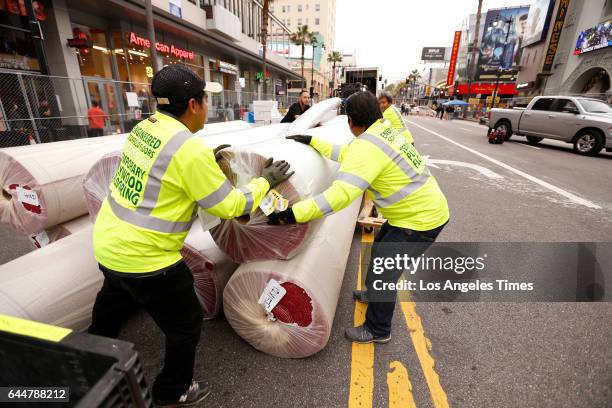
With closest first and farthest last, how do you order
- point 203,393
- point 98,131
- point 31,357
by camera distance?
point 31,357 → point 203,393 → point 98,131

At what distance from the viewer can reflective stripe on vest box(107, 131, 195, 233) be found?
148cm

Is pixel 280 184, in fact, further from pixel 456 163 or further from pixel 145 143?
pixel 456 163

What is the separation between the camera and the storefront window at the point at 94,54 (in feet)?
37.7

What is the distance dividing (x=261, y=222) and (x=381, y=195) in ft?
2.92

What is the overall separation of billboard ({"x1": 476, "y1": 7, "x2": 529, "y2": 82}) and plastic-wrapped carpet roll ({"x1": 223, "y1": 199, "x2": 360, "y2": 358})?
186 feet

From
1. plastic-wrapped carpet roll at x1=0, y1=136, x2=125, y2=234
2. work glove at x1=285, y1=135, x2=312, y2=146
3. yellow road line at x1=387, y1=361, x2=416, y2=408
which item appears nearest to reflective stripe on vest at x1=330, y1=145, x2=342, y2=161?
work glove at x1=285, y1=135, x2=312, y2=146

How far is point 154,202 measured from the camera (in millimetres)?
1551

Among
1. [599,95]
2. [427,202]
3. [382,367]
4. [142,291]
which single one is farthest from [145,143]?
[599,95]

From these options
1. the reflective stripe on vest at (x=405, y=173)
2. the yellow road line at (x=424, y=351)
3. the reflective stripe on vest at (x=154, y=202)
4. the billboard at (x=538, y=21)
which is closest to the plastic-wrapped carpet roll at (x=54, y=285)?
the reflective stripe on vest at (x=154, y=202)

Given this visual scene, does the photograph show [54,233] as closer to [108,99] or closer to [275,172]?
[275,172]

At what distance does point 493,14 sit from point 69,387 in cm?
6488

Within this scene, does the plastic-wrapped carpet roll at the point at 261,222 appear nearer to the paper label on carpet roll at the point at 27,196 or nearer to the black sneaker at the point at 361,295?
the black sneaker at the point at 361,295

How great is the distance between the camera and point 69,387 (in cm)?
95

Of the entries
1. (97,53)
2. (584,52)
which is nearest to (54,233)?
(97,53)
